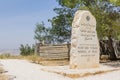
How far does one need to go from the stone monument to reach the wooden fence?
25.4ft

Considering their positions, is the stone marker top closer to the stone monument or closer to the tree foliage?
the stone monument

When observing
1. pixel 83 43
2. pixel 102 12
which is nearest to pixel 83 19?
pixel 83 43

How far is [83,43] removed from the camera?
1697cm

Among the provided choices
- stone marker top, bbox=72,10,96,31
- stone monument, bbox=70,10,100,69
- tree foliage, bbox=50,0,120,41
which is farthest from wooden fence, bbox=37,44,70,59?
stone marker top, bbox=72,10,96,31

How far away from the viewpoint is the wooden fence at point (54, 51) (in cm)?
2511

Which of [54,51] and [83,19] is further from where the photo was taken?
[54,51]

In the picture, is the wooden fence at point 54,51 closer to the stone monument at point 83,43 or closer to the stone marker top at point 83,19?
the stone monument at point 83,43

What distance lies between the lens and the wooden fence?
82.4 ft

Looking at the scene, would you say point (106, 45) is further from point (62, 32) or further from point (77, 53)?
point (77, 53)

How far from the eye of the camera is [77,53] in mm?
16625

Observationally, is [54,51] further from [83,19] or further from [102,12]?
[83,19]

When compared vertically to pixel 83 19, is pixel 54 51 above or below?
below

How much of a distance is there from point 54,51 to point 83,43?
830 centimetres

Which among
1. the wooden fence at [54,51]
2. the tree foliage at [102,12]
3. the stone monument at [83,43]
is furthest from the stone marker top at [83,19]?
the wooden fence at [54,51]
